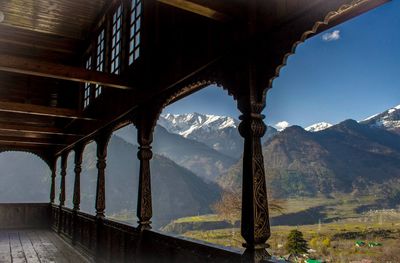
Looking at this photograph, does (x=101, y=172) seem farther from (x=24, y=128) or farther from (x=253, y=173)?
(x=253, y=173)

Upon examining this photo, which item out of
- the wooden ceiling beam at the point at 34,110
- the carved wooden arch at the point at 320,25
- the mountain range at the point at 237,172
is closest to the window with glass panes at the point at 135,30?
the wooden ceiling beam at the point at 34,110

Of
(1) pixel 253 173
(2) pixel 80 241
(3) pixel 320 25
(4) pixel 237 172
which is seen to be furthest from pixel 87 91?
(4) pixel 237 172

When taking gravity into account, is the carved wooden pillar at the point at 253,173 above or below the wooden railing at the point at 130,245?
above

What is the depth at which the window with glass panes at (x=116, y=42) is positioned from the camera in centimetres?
688

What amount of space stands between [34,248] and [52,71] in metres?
7.05

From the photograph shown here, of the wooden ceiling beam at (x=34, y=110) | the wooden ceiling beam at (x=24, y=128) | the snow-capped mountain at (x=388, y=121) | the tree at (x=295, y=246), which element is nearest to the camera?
the wooden ceiling beam at (x=34, y=110)

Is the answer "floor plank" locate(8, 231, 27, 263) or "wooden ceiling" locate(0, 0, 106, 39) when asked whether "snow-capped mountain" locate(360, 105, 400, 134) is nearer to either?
"floor plank" locate(8, 231, 27, 263)

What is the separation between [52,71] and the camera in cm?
498

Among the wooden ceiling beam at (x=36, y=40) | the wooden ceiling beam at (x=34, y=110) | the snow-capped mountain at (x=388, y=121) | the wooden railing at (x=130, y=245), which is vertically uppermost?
the snow-capped mountain at (x=388, y=121)

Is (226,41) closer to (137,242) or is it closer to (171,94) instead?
(171,94)

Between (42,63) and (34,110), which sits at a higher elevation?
(42,63)

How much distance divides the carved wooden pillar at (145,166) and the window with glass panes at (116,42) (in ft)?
5.51

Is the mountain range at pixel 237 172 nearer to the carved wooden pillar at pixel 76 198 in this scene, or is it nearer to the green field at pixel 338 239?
the green field at pixel 338 239

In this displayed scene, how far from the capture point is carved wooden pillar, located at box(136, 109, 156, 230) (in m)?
5.50
